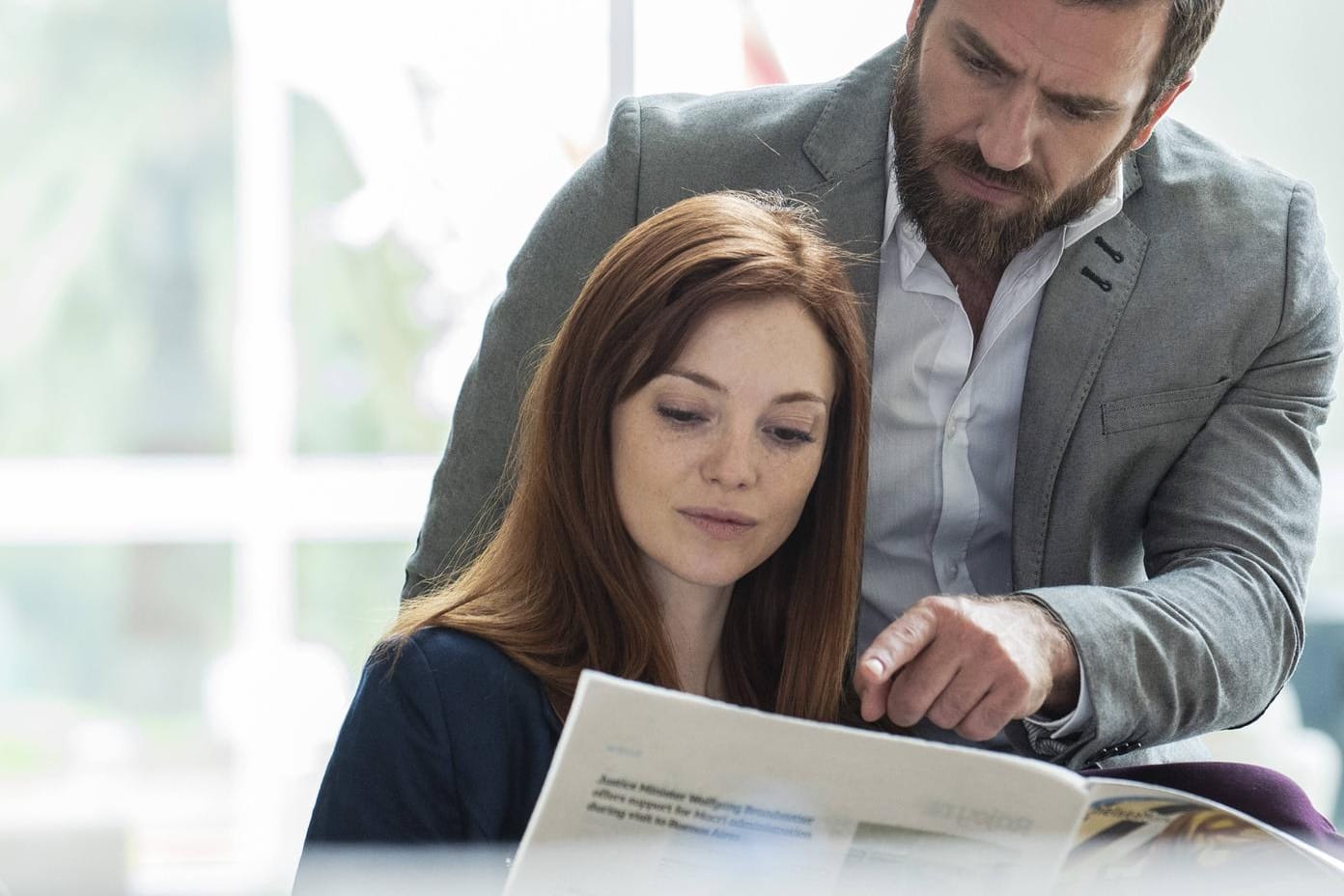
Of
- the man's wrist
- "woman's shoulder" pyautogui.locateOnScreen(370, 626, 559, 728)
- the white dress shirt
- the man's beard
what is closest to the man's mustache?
the man's beard

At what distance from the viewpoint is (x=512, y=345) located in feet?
5.82

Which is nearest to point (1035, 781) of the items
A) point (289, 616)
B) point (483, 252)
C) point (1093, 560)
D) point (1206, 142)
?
point (1093, 560)

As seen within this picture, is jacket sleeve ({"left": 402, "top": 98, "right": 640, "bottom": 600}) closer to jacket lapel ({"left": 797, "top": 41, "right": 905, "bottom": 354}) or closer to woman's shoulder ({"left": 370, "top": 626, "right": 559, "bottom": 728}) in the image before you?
jacket lapel ({"left": 797, "top": 41, "right": 905, "bottom": 354})

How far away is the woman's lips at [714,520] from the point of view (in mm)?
1440

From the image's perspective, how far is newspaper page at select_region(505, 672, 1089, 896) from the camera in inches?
38.4

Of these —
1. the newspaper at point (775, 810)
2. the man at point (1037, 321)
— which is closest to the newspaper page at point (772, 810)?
the newspaper at point (775, 810)

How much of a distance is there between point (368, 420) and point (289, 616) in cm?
54

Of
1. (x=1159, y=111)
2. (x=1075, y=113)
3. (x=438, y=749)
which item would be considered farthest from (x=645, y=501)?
(x=1159, y=111)

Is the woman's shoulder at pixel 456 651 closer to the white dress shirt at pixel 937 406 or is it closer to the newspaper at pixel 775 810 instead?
the newspaper at pixel 775 810

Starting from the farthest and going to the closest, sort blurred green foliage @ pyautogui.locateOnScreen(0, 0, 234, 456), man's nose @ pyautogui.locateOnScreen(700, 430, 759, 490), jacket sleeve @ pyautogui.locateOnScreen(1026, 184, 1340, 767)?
blurred green foliage @ pyautogui.locateOnScreen(0, 0, 234, 456) → jacket sleeve @ pyautogui.locateOnScreen(1026, 184, 1340, 767) → man's nose @ pyautogui.locateOnScreen(700, 430, 759, 490)

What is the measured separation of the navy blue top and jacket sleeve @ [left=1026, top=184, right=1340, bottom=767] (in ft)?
1.66

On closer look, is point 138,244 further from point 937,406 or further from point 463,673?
point 463,673

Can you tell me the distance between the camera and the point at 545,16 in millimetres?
3732

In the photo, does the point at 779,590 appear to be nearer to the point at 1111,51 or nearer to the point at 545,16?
the point at 1111,51
